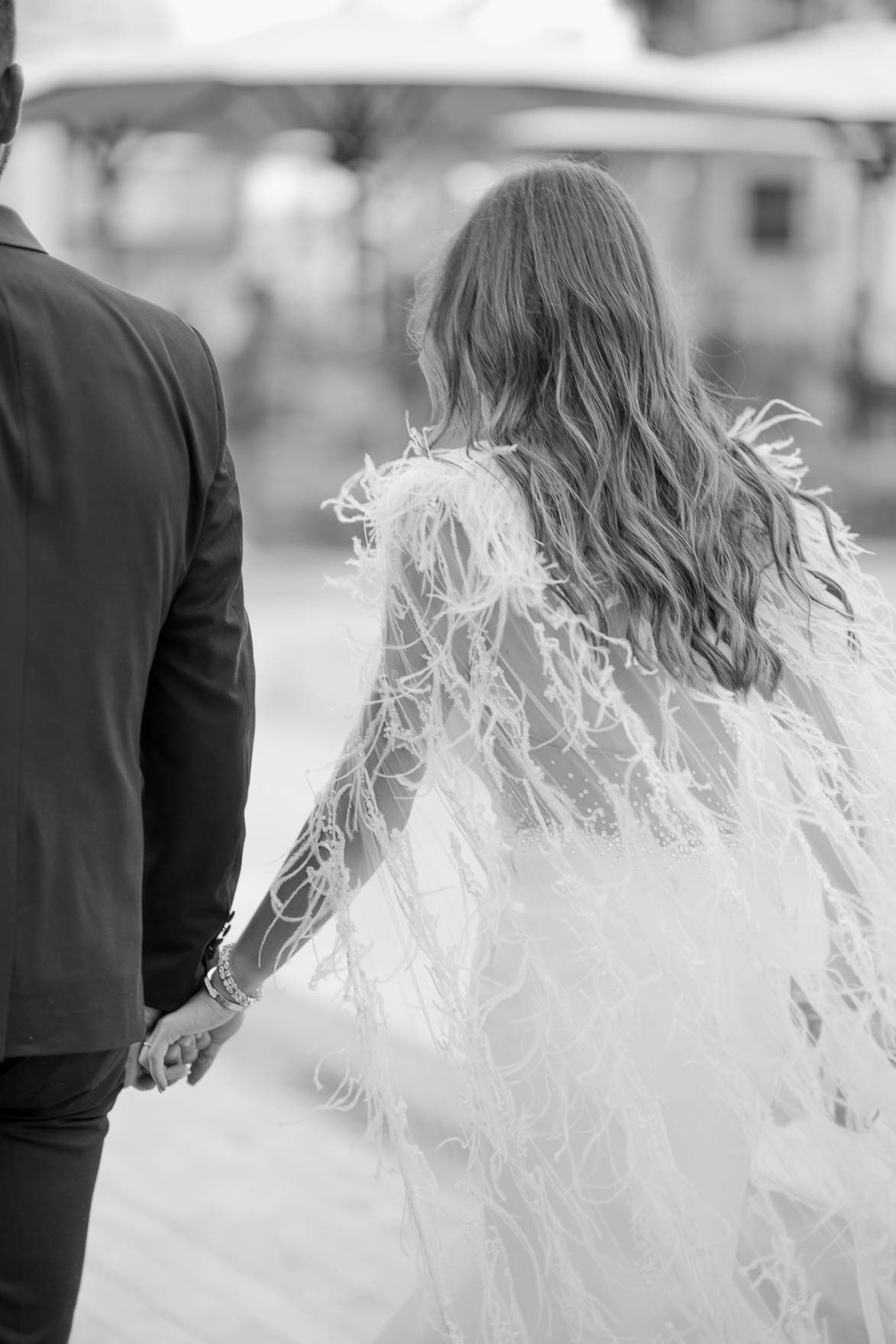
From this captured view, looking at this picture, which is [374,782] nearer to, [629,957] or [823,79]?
[629,957]

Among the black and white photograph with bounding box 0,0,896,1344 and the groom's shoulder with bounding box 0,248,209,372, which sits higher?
the groom's shoulder with bounding box 0,248,209,372

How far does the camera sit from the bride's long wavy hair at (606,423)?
1740 mm

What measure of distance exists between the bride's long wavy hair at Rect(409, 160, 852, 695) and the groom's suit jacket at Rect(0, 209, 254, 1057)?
361 millimetres

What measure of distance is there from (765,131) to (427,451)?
13.0 meters

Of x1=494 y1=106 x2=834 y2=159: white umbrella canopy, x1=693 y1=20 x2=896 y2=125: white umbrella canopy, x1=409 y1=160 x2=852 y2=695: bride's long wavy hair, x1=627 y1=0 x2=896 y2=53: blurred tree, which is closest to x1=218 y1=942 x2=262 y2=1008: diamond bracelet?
x1=409 y1=160 x2=852 y2=695: bride's long wavy hair

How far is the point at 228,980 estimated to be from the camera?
6.18 feet

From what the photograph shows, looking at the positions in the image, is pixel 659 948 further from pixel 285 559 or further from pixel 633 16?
pixel 633 16

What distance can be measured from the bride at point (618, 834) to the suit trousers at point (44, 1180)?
0.31 meters

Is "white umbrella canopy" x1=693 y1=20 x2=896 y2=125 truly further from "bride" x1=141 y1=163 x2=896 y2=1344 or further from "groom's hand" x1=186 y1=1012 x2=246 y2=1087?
"groom's hand" x1=186 y1=1012 x2=246 y2=1087

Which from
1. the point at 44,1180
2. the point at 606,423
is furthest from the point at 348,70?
the point at 44,1180

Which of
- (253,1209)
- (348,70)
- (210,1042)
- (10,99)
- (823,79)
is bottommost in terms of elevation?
(253,1209)

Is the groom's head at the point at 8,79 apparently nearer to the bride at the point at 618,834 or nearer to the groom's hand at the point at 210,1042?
the bride at the point at 618,834

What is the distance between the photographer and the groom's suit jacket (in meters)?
1.47

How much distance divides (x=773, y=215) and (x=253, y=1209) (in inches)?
915
